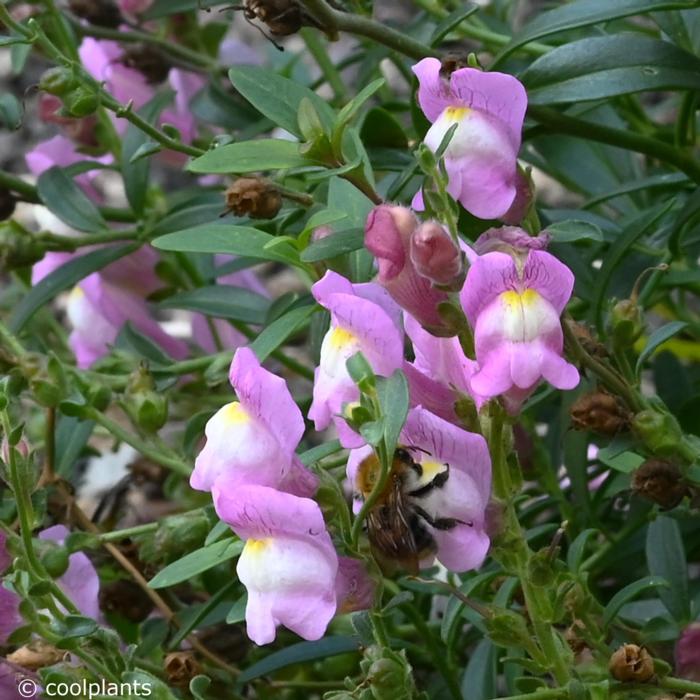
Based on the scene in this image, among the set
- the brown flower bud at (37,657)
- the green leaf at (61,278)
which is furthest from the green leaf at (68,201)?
the brown flower bud at (37,657)

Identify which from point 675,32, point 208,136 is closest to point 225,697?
point 675,32

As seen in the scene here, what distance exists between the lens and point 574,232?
75 cm

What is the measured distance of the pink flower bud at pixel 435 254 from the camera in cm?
65

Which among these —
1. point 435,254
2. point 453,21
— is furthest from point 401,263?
point 453,21

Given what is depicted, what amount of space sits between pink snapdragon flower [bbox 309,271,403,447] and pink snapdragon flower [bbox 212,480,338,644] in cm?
4

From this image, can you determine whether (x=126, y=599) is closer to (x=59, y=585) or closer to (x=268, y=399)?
(x=59, y=585)

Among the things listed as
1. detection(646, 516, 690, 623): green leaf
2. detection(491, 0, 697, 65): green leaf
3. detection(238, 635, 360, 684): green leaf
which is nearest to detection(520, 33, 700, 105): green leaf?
detection(491, 0, 697, 65): green leaf

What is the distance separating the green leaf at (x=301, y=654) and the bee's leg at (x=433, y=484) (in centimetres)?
33

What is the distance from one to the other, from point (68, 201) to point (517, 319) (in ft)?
2.06

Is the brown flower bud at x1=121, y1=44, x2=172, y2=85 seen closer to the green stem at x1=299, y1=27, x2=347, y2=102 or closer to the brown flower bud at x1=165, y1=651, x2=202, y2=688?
the green stem at x1=299, y1=27, x2=347, y2=102

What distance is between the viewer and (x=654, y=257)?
1.15 m

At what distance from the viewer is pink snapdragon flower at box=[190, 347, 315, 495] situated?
2.30 feet

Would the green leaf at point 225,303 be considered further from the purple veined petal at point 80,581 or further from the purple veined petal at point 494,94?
the purple veined petal at point 494,94

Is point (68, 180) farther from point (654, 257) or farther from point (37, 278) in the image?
point (654, 257)
